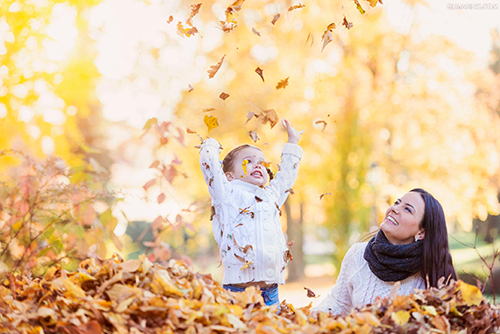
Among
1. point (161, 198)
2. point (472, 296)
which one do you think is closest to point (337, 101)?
point (161, 198)

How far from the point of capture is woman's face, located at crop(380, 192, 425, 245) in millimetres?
1850

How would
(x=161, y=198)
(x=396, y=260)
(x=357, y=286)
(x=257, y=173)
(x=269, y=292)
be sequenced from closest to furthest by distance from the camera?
(x=396, y=260)
(x=357, y=286)
(x=269, y=292)
(x=257, y=173)
(x=161, y=198)

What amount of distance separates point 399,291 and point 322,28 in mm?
4359

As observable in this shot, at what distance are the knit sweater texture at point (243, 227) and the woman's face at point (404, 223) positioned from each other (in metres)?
0.49

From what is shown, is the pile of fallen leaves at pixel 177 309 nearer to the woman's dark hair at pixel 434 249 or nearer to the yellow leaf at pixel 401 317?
the yellow leaf at pixel 401 317

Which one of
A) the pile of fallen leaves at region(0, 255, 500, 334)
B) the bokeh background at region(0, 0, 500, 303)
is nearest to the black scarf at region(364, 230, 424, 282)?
the pile of fallen leaves at region(0, 255, 500, 334)

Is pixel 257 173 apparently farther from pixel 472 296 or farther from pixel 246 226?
pixel 472 296

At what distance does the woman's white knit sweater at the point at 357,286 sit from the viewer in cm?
181

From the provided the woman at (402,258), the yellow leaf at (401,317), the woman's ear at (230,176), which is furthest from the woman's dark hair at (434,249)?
the woman's ear at (230,176)

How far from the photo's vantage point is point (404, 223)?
185 cm

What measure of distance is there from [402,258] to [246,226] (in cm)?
67

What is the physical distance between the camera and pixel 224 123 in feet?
18.5

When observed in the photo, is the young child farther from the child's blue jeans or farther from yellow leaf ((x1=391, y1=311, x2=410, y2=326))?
yellow leaf ((x1=391, y1=311, x2=410, y2=326))

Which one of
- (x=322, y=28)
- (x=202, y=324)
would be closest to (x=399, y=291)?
(x=202, y=324)
